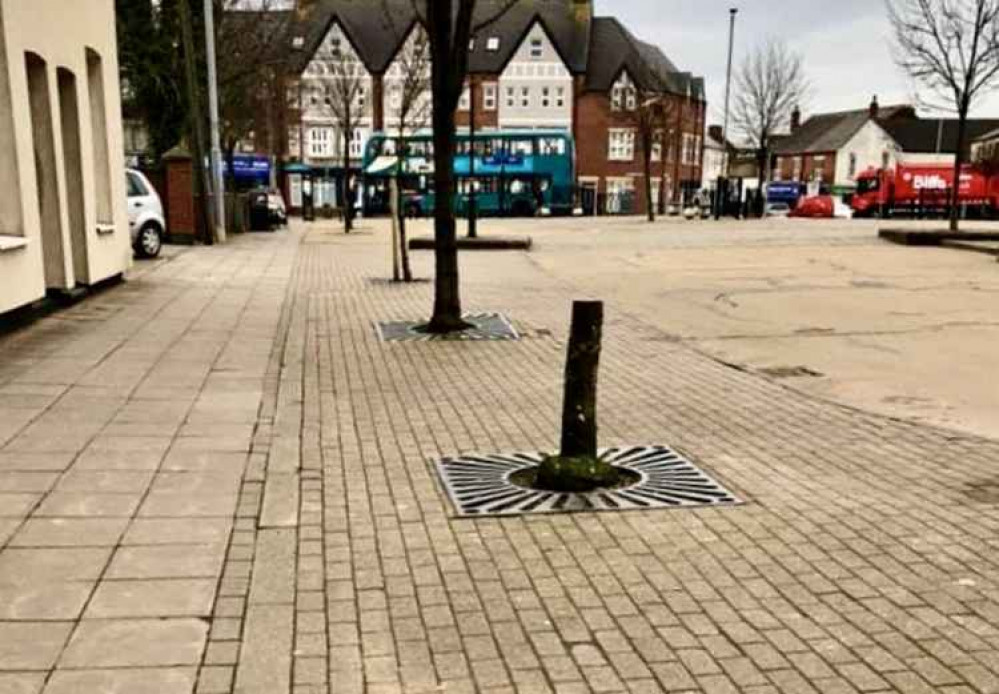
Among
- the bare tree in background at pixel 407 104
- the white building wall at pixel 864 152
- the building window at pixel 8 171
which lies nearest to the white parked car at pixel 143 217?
the bare tree in background at pixel 407 104

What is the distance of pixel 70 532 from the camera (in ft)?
15.1

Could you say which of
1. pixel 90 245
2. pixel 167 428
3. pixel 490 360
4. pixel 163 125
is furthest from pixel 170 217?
pixel 167 428

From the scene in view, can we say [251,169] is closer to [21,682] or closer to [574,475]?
[574,475]

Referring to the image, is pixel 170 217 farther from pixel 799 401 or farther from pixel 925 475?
pixel 925 475

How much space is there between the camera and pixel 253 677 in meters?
3.34

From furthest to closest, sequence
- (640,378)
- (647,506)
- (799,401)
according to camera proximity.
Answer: (640,378) → (799,401) → (647,506)

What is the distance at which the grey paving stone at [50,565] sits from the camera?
408 centimetres

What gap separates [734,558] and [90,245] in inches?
440

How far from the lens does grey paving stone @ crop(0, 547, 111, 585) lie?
13.4ft

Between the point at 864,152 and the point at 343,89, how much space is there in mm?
55261

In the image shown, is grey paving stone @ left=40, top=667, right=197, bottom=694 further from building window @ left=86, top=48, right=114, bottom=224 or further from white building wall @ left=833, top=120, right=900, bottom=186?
white building wall @ left=833, top=120, right=900, bottom=186

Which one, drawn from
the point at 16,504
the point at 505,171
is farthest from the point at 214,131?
the point at 505,171

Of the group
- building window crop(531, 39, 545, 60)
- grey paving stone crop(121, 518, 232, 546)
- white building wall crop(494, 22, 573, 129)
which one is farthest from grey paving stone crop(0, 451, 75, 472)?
building window crop(531, 39, 545, 60)

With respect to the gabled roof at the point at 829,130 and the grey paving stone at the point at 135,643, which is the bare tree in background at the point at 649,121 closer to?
the gabled roof at the point at 829,130
